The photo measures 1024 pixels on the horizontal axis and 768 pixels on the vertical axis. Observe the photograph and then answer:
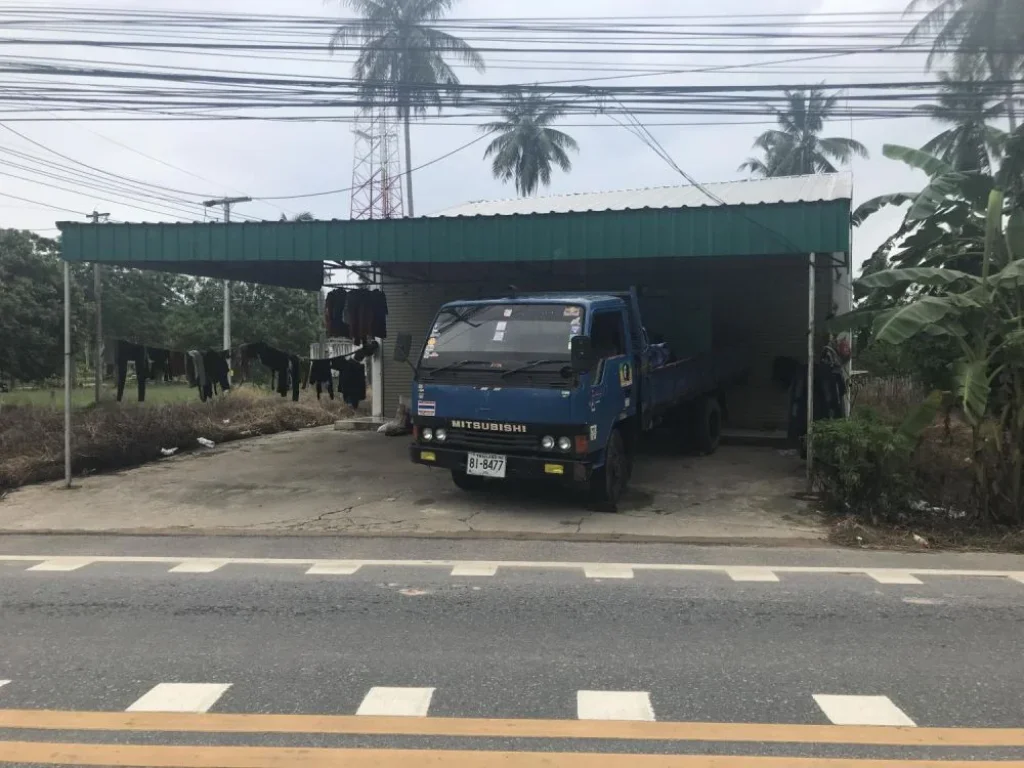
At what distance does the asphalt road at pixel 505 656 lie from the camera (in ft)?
11.5

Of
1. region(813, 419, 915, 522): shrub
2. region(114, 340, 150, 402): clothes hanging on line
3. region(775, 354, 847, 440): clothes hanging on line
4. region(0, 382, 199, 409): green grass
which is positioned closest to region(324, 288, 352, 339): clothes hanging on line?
region(0, 382, 199, 409): green grass

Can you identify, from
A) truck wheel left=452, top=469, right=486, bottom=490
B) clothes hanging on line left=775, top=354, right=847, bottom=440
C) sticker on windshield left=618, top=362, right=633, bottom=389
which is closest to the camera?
sticker on windshield left=618, top=362, right=633, bottom=389

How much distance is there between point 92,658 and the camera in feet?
14.5

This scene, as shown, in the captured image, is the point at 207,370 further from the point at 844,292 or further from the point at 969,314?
the point at 844,292

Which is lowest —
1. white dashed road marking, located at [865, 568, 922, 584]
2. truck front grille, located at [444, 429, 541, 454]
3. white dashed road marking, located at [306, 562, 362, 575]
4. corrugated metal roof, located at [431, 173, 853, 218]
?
white dashed road marking, located at [306, 562, 362, 575]

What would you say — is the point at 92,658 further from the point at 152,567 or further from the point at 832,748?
the point at 832,748

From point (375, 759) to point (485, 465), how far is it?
4936mm

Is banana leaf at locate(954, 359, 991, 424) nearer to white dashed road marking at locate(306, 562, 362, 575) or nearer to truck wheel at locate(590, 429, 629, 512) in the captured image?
truck wheel at locate(590, 429, 629, 512)

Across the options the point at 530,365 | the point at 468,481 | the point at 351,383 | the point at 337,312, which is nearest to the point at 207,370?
the point at 337,312

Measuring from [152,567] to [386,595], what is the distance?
7.58 ft

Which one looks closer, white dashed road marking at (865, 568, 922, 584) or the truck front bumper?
white dashed road marking at (865, 568, 922, 584)

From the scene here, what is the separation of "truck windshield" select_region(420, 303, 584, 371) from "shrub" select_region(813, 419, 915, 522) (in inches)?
118

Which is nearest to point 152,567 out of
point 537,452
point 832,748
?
point 537,452

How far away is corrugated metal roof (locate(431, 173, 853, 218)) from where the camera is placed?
14720 mm
